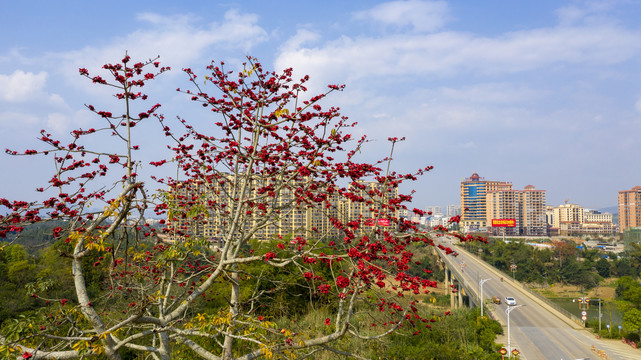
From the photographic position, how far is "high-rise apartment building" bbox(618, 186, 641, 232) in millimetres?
118750

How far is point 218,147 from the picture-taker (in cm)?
524

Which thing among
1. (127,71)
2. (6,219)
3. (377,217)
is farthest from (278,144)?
(6,219)

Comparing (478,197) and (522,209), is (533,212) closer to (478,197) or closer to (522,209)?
(522,209)

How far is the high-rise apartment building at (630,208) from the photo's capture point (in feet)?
390

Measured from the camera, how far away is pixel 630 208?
398 ft

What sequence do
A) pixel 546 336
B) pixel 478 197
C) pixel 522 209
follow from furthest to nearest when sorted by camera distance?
pixel 478 197 → pixel 522 209 → pixel 546 336

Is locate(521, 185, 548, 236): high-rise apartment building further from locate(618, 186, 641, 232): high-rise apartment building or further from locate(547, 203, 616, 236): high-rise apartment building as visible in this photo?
locate(618, 186, 641, 232): high-rise apartment building

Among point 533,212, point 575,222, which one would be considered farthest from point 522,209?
point 575,222

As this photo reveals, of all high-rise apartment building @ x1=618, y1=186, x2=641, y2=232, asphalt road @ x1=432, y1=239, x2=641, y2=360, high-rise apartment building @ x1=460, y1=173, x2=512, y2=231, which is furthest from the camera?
high-rise apartment building @ x1=460, y1=173, x2=512, y2=231

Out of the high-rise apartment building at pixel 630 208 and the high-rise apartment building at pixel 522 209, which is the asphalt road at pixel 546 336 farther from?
the high-rise apartment building at pixel 630 208

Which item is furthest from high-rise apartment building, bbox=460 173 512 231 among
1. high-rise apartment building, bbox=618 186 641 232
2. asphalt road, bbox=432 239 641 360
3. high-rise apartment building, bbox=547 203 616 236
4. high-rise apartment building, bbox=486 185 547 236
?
asphalt road, bbox=432 239 641 360

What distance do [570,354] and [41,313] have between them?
90.9ft

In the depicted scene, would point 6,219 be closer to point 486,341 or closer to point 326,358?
point 326,358

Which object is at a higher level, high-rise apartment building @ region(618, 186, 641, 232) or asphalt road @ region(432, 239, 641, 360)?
high-rise apartment building @ region(618, 186, 641, 232)
